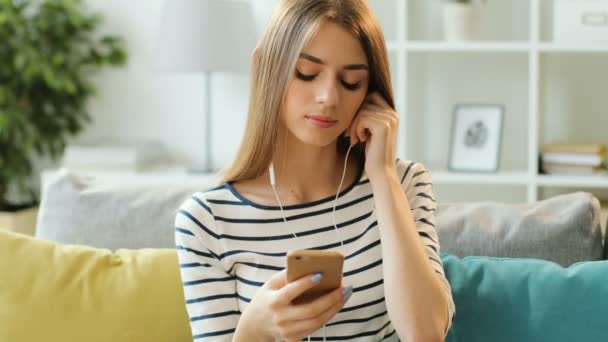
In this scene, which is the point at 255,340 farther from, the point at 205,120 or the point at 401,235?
the point at 205,120

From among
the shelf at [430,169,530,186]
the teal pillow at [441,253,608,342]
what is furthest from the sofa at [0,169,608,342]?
the shelf at [430,169,530,186]

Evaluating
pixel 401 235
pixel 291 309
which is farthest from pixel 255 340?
pixel 401 235

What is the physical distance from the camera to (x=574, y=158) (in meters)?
3.13

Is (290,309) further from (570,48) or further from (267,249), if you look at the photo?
(570,48)

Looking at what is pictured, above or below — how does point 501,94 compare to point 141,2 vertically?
below

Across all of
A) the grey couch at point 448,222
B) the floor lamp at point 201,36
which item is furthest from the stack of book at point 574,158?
the grey couch at point 448,222

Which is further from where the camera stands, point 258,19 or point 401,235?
point 258,19

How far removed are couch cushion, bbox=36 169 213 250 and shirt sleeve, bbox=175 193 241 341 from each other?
302mm

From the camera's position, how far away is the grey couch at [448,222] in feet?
5.37

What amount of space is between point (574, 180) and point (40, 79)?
6.65ft

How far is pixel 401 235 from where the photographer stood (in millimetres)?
1399

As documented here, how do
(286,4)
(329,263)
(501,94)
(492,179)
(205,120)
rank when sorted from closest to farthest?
(329,263)
(286,4)
(492,179)
(501,94)
(205,120)

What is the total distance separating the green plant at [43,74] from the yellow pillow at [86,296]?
1846 mm

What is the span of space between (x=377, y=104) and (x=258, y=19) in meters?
2.14
